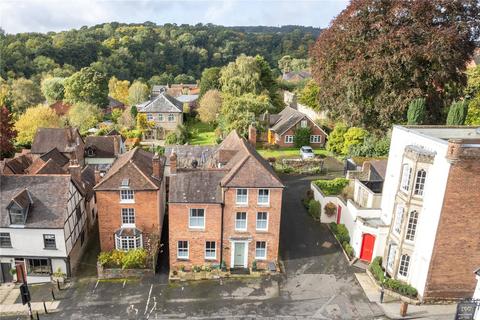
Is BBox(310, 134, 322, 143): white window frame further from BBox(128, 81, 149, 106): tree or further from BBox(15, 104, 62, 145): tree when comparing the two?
BBox(128, 81, 149, 106): tree

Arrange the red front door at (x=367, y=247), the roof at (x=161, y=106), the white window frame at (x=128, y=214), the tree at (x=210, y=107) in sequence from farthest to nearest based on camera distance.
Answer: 1. the tree at (x=210, y=107)
2. the roof at (x=161, y=106)
3. the red front door at (x=367, y=247)
4. the white window frame at (x=128, y=214)

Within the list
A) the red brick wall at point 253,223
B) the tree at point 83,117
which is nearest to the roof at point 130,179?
the red brick wall at point 253,223

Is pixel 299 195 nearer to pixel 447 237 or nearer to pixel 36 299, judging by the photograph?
pixel 447 237

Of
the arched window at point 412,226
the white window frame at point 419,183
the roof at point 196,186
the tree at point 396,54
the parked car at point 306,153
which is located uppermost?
the tree at point 396,54

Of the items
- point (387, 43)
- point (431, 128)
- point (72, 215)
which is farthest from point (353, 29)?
point (72, 215)

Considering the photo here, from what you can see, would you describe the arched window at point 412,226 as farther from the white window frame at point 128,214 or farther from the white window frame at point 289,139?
the white window frame at point 289,139

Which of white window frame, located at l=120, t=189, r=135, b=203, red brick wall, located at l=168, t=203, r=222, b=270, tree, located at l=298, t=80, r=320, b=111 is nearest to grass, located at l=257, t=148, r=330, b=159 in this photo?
tree, located at l=298, t=80, r=320, b=111

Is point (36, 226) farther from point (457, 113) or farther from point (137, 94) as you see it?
point (137, 94)
